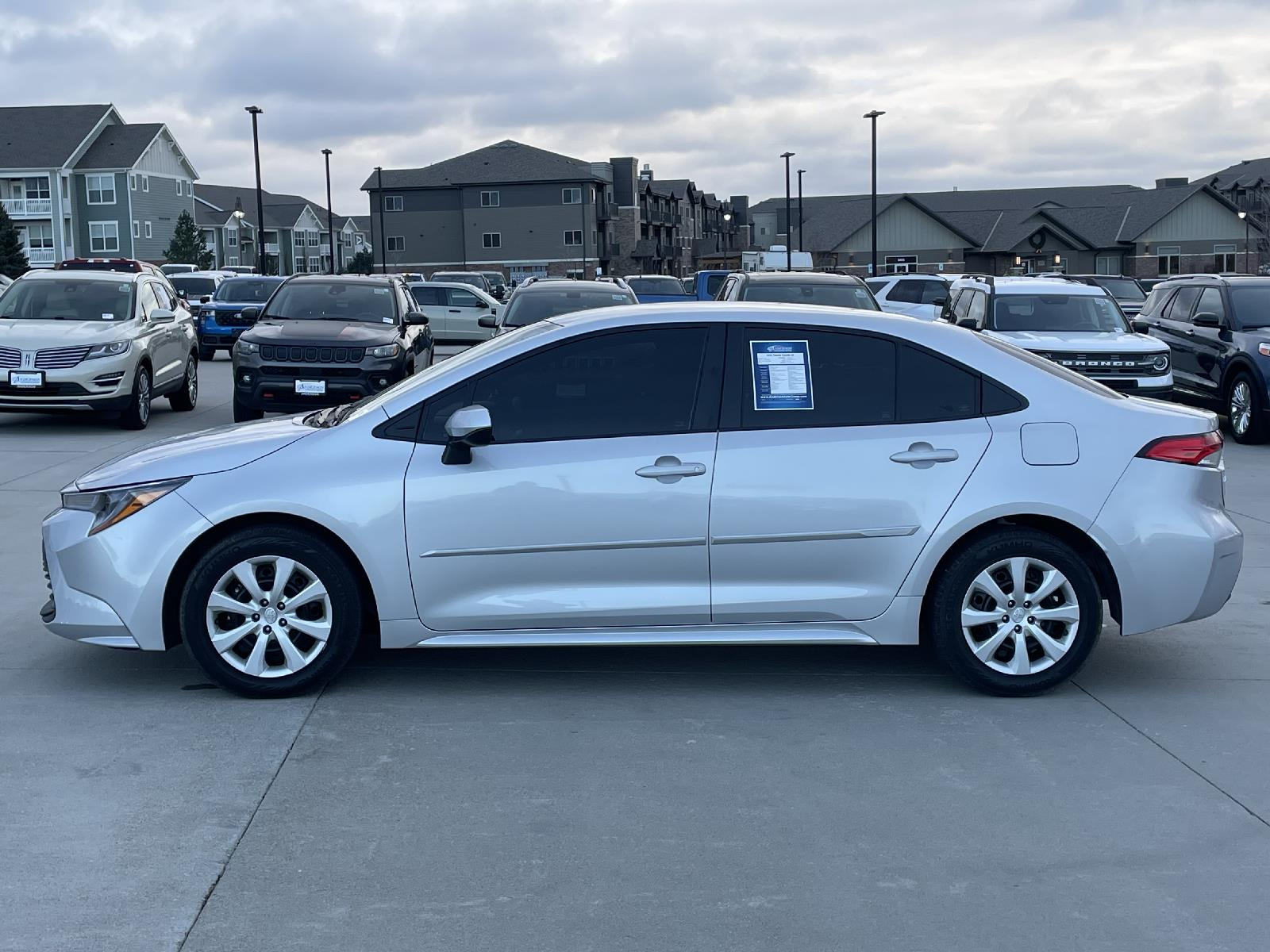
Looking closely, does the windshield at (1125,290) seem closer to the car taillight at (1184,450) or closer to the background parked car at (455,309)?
the background parked car at (455,309)

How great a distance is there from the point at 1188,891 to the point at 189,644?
3.78m

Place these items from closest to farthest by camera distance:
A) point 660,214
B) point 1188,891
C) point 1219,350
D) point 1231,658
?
point 1188,891
point 1231,658
point 1219,350
point 660,214

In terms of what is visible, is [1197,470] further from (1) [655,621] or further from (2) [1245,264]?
(2) [1245,264]

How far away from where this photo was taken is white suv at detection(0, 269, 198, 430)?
48.7 ft

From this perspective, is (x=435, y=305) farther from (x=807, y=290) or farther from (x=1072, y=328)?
(x=1072, y=328)

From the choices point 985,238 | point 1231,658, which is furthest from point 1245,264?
point 1231,658

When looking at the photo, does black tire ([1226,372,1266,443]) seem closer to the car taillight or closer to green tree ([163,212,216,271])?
the car taillight

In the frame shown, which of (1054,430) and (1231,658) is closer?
(1054,430)

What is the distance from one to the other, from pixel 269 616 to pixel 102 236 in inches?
3248

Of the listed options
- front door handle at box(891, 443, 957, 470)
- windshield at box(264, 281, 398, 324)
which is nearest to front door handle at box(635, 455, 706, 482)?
front door handle at box(891, 443, 957, 470)

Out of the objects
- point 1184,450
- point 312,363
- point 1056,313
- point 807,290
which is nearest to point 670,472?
point 1184,450

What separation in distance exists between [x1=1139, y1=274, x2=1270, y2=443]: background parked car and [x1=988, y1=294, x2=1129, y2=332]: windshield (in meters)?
0.79

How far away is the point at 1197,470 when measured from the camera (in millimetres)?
5961

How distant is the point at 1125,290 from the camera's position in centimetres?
3294
